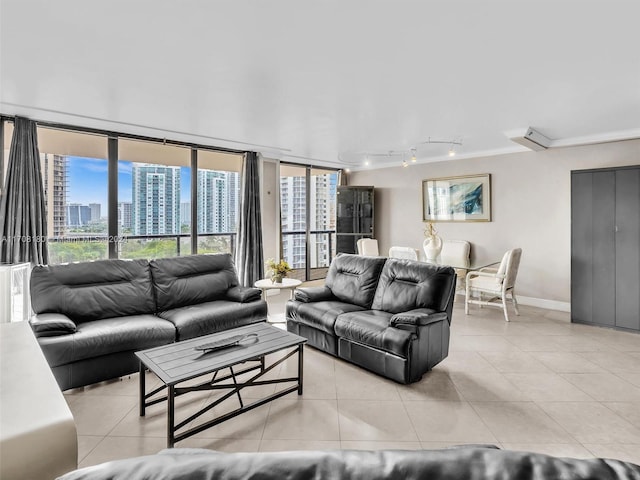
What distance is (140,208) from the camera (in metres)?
4.89

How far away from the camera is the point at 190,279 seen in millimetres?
3908

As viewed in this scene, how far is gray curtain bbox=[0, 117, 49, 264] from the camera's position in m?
3.72

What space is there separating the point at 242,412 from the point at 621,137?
5529mm

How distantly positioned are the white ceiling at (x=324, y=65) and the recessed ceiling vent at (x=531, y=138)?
130mm

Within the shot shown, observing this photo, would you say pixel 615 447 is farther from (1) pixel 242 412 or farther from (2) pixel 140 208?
(2) pixel 140 208

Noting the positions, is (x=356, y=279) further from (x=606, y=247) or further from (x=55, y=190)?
(x=55, y=190)

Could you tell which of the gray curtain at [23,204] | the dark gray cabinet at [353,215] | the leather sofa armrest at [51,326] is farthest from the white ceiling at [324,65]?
the dark gray cabinet at [353,215]

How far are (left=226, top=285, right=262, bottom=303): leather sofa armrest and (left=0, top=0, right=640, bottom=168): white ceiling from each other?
1.99m

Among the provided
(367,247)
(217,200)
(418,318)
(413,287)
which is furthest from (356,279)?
(217,200)

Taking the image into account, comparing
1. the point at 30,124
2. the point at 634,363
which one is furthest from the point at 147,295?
the point at 634,363

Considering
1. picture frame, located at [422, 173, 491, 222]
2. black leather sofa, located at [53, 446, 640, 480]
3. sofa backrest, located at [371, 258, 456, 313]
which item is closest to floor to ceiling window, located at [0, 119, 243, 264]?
sofa backrest, located at [371, 258, 456, 313]

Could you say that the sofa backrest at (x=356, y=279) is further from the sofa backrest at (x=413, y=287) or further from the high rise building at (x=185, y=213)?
the high rise building at (x=185, y=213)

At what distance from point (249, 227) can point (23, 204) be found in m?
2.90

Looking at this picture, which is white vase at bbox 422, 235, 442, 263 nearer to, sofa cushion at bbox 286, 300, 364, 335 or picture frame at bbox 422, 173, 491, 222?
picture frame at bbox 422, 173, 491, 222
